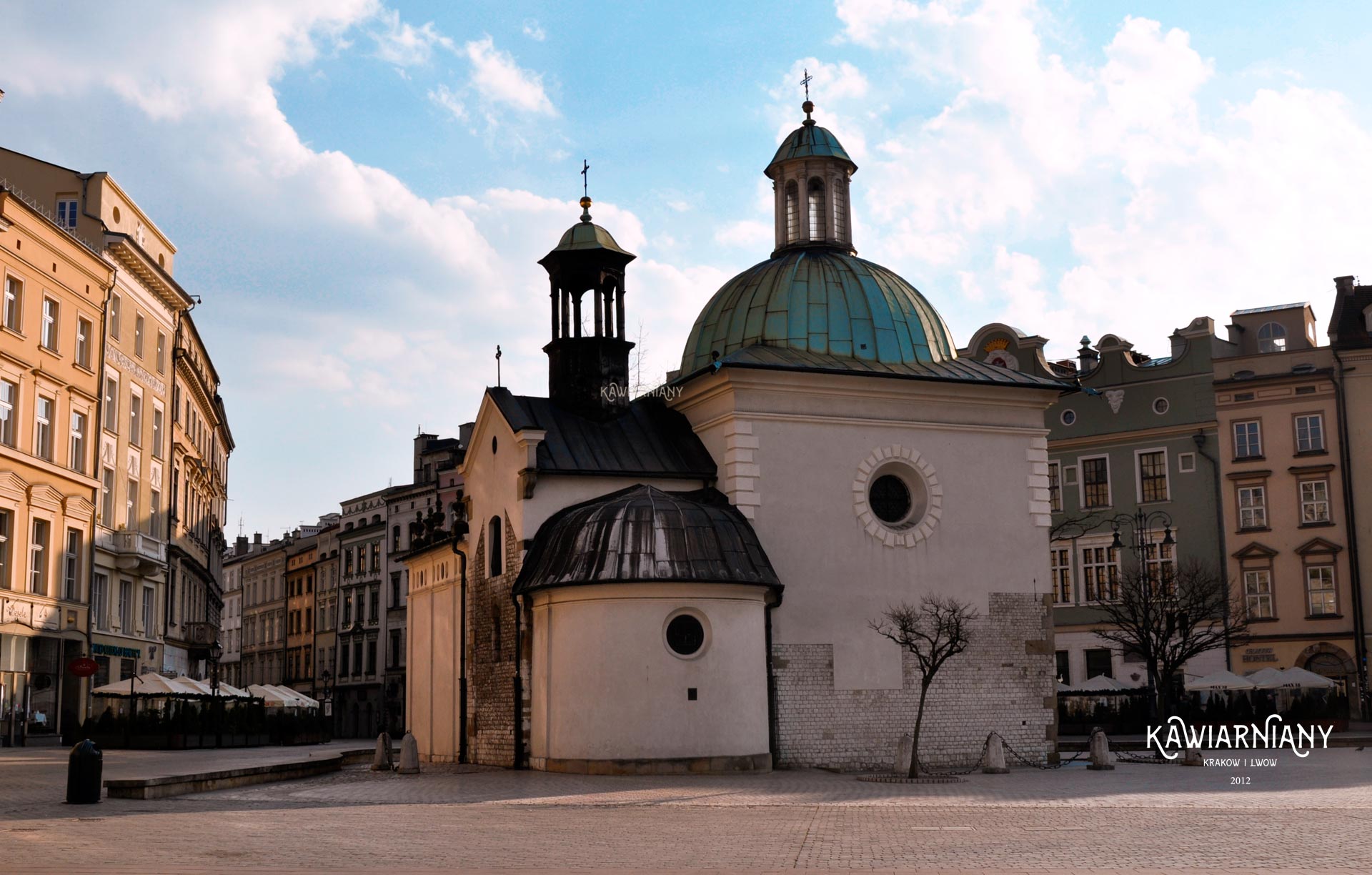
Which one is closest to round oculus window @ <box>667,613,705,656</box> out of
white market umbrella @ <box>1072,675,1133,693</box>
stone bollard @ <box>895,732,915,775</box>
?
stone bollard @ <box>895,732,915,775</box>

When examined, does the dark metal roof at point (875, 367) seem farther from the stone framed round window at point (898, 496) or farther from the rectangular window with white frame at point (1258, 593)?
the rectangular window with white frame at point (1258, 593)

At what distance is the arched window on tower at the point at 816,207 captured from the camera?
36.2m

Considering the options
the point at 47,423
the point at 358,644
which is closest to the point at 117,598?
the point at 47,423

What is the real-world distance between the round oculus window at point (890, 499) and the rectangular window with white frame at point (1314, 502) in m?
28.5

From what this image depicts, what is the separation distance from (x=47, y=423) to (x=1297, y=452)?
4280cm

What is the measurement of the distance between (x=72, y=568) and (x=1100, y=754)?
28261 mm

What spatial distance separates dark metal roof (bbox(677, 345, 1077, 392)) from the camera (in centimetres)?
3131

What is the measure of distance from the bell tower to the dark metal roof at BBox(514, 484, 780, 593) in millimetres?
4304

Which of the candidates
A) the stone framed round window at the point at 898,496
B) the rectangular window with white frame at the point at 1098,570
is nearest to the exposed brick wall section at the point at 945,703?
the stone framed round window at the point at 898,496

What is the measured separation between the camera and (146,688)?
39719 millimetres

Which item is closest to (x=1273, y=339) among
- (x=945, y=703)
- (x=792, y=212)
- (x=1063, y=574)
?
(x=1063, y=574)

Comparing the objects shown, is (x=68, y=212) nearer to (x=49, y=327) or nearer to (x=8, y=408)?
(x=49, y=327)

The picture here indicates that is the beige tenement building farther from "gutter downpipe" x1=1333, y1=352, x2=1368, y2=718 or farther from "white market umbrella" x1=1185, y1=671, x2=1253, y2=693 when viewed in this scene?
"gutter downpipe" x1=1333, y1=352, x2=1368, y2=718

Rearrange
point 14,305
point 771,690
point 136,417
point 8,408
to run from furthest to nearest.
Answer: point 136,417
point 14,305
point 8,408
point 771,690
